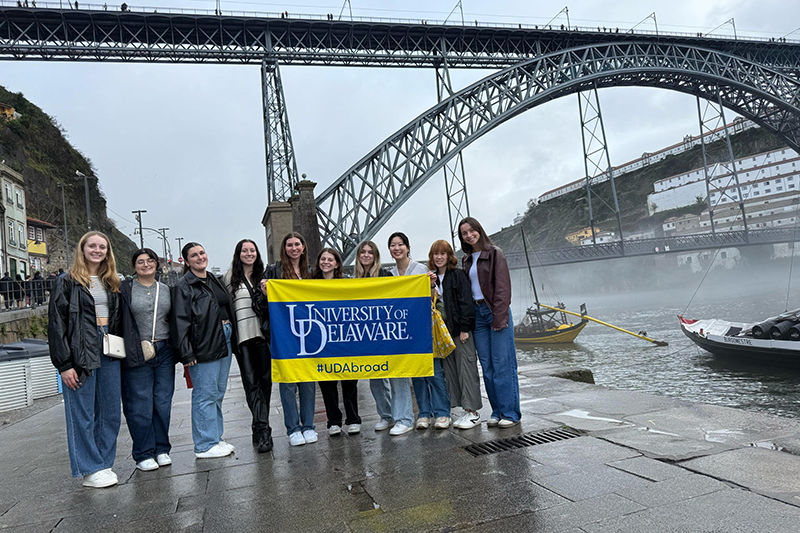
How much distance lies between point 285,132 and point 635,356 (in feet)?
58.8

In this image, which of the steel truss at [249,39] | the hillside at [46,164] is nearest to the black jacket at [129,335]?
the steel truss at [249,39]

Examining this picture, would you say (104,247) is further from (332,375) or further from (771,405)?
(771,405)

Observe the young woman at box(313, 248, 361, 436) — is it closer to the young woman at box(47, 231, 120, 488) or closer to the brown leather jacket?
the brown leather jacket

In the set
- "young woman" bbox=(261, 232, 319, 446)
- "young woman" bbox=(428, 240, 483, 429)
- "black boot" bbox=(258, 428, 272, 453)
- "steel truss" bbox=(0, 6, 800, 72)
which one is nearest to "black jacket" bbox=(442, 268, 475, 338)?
"young woman" bbox=(428, 240, 483, 429)

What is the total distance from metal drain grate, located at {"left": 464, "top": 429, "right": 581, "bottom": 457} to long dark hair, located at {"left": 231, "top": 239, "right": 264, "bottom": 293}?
87.5 inches

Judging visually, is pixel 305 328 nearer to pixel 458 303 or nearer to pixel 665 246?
pixel 458 303

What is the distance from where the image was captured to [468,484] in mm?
3312

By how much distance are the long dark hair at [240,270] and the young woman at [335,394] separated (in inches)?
19.4

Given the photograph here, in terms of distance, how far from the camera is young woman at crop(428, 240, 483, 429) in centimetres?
476

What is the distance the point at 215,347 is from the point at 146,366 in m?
0.52

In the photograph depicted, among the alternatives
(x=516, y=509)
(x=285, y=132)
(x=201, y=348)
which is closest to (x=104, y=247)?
(x=201, y=348)

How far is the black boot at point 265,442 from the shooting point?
4.46 m

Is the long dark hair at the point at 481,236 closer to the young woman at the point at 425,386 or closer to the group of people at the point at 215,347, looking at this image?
the group of people at the point at 215,347

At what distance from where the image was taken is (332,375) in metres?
4.70
